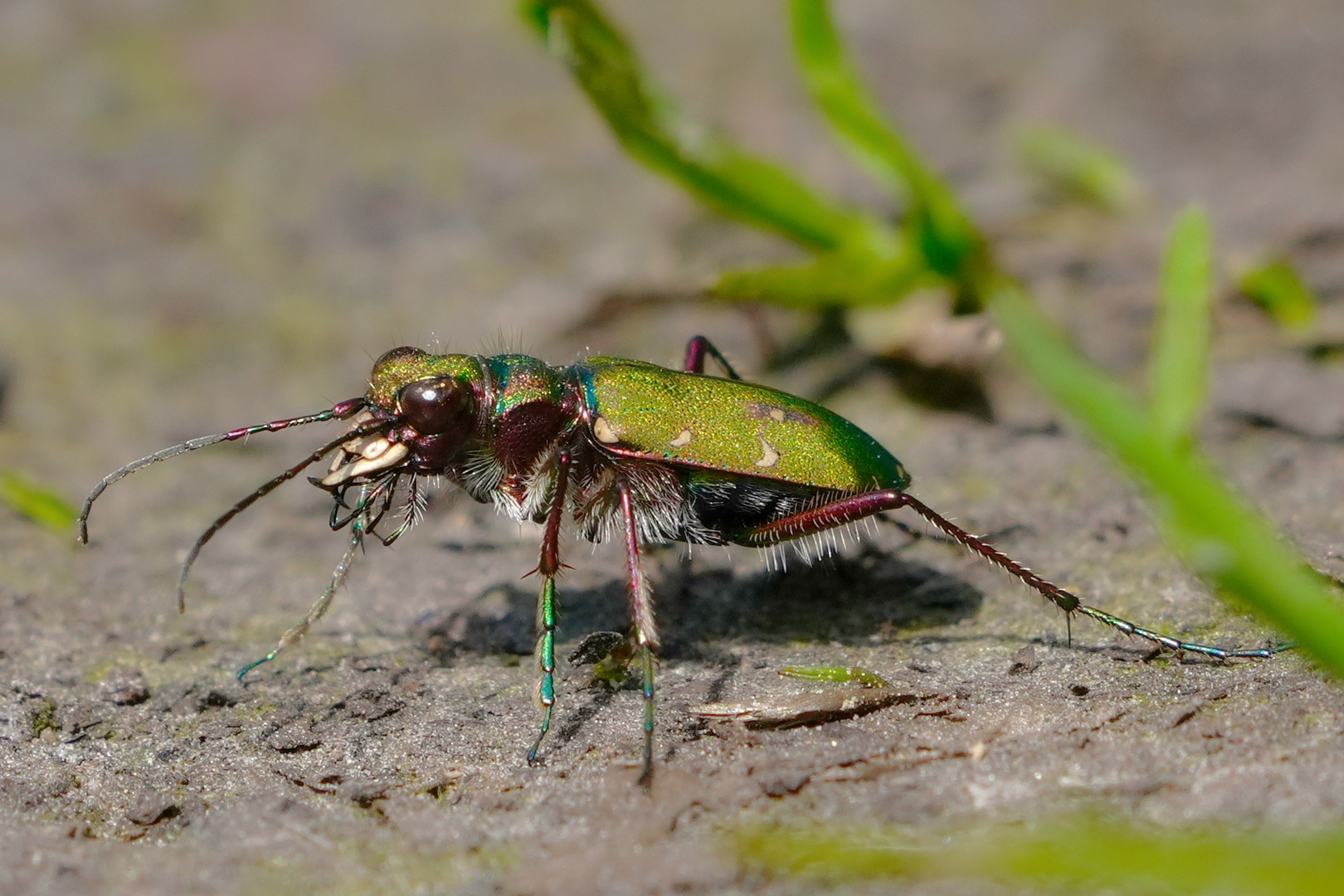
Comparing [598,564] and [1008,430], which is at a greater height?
[1008,430]

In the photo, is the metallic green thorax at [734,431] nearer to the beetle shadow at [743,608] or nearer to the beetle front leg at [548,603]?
the beetle front leg at [548,603]

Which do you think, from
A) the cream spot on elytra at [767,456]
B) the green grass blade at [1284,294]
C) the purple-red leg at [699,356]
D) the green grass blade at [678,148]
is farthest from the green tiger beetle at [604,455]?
the green grass blade at [1284,294]

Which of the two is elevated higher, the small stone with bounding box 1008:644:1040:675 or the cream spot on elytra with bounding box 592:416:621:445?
the cream spot on elytra with bounding box 592:416:621:445

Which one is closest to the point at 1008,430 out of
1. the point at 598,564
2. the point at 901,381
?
the point at 901,381

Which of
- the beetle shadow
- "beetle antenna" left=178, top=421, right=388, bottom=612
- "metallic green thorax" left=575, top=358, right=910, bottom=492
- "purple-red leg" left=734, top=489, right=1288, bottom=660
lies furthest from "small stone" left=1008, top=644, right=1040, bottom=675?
"beetle antenna" left=178, top=421, right=388, bottom=612

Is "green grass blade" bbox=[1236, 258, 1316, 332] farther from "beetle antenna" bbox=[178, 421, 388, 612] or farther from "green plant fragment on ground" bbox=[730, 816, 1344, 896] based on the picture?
"beetle antenna" bbox=[178, 421, 388, 612]

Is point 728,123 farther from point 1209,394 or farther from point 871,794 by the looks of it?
point 871,794
